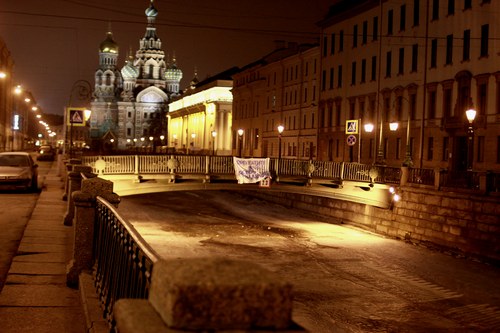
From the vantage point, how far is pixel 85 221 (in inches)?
356

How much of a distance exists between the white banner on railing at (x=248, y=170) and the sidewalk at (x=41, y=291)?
24999mm

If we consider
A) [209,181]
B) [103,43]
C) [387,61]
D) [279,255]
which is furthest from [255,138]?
[103,43]

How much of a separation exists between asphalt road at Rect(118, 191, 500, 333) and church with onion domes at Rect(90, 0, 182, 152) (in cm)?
13225

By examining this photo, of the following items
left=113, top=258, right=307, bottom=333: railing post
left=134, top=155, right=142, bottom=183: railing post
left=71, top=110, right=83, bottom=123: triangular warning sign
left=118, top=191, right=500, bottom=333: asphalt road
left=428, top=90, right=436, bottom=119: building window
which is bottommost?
left=118, top=191, right=500, bottom=333: asphalt road

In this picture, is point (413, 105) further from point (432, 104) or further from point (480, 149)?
point (480, 149)

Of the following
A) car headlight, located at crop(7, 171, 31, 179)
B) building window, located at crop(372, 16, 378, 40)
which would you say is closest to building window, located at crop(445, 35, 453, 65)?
building window, located at crop(372, 16, 378, 40)

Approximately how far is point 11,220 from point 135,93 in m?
171

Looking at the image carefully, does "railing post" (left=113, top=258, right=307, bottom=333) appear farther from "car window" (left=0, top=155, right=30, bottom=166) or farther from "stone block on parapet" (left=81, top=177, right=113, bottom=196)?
"car window" (left=0, top=155, right=30, bottom=166)

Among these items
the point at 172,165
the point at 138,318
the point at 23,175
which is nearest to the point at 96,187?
the point at 138,318

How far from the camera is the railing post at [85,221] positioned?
901cm

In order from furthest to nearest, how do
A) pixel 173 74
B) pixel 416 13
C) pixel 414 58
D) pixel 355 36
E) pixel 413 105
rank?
pixel 173 74 < pixel 355 36 < pixel 414 58 < pixel 416 13 < pixel 413 105

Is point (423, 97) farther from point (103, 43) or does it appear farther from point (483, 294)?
point (103, 43)

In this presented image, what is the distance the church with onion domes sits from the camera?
182 m

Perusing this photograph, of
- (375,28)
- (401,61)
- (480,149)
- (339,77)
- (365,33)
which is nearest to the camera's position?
(480,149)
